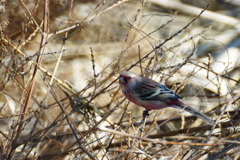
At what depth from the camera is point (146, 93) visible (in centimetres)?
392

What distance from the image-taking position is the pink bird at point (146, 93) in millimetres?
3789

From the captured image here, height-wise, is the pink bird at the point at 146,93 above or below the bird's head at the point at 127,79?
below

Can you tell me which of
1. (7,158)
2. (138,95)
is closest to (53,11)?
(138,95)

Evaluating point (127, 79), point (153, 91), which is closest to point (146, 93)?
point (153, 91)

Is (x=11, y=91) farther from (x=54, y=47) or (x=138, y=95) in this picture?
(x=138, y=95)

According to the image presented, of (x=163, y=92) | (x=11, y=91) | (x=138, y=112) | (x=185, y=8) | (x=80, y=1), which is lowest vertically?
(x=163, y=92)

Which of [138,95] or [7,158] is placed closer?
[7,158]

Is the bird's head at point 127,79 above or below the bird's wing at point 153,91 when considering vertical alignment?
above

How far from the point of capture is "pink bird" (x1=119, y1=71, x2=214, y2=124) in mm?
3789

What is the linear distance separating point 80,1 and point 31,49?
4.35 feet

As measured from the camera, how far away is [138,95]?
12.6ft

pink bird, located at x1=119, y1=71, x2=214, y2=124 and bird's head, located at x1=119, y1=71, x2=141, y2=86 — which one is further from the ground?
bird's head, located at x1=119, y1=71, x2=141, y2=86

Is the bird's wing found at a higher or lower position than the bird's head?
lower

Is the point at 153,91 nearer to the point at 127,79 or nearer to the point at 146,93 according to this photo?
the point at 146,93
